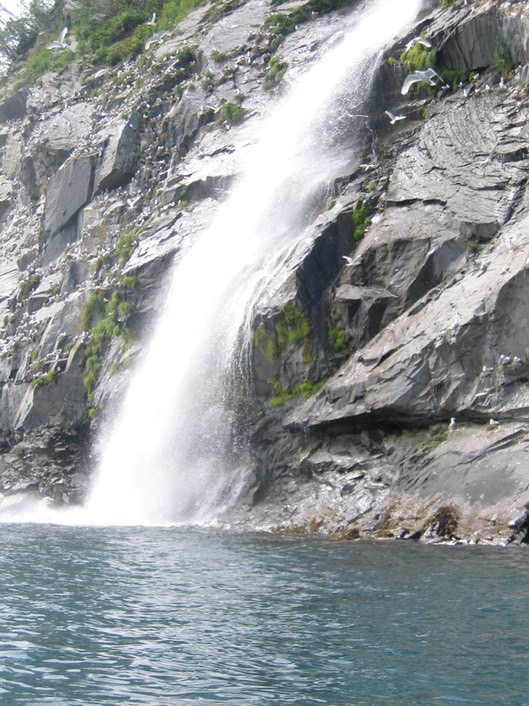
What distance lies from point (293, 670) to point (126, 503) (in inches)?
612

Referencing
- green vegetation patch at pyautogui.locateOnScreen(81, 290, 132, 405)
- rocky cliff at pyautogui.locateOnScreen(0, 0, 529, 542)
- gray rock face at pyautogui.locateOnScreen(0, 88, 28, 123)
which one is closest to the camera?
rocky cliff at pyautogui.locateOnScreen(0, 0, 529, 542)

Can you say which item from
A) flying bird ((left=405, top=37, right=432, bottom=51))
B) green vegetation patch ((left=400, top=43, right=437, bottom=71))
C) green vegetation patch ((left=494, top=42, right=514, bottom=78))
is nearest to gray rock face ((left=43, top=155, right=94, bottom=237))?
green vegetation patch ((left=400, top=43, right=437, bottom=71))

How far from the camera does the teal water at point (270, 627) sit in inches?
316

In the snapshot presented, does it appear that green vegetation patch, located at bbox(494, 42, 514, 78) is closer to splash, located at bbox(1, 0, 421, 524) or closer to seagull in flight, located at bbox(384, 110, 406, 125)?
seagull in flight, located at bbox(384, 110, 406, 125)

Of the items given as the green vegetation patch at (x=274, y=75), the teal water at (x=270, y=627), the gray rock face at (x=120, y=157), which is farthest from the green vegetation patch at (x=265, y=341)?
the gray rock face at (x=120, y=157)

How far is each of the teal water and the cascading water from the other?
6.56 m

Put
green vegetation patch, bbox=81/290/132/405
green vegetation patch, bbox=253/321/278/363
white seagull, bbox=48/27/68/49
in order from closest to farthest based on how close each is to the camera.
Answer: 1. green vegetation patch, bbox=253/321/278/363
2. green vegetation patch, bbox=81/290/132/405
3. white seagull, bbox=48/27/68/49

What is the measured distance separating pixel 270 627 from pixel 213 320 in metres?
14.6

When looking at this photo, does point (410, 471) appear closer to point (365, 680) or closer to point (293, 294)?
point (293, 294)

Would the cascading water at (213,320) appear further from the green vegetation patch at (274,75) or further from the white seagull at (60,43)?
the white seagull at (60,43)

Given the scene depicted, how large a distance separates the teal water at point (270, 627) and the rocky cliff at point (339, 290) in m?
2.85

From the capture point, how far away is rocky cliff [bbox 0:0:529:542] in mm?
17031

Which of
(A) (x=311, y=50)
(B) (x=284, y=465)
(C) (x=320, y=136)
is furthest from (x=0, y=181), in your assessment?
(B) (x=284, y=465)

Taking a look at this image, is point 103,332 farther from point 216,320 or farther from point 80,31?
point 80,31
